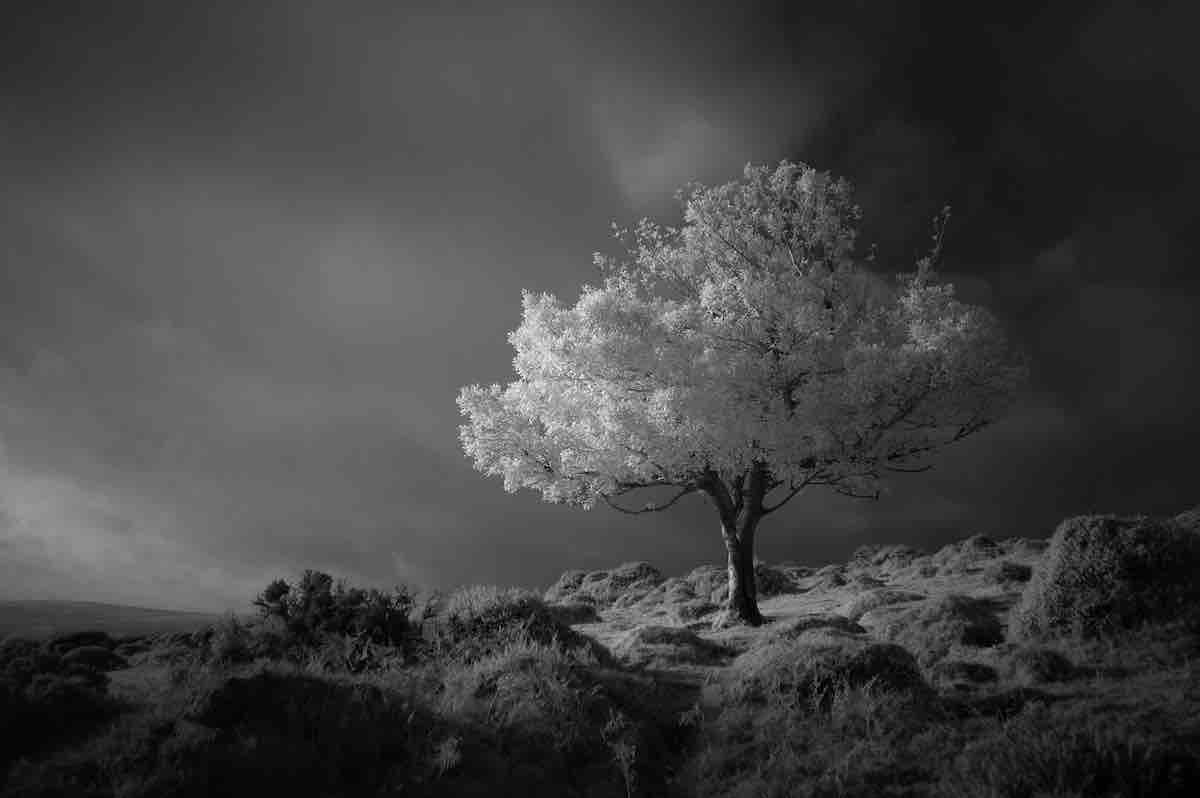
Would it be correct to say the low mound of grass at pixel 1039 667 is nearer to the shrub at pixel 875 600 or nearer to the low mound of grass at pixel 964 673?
the low mound of grass at pixel 964 673

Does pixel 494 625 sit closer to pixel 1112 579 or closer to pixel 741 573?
pixel 741 573

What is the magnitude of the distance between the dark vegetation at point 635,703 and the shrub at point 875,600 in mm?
4573

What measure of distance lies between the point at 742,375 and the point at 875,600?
7941mm

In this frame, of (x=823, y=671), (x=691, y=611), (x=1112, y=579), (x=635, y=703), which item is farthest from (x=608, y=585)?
(x=823, y=671)

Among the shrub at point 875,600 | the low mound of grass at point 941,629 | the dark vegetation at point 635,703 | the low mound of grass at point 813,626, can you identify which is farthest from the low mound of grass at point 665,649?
the shrub at point 875,600

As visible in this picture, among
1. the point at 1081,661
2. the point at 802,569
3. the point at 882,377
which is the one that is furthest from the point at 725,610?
the point at 802,569

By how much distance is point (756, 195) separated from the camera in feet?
69.4

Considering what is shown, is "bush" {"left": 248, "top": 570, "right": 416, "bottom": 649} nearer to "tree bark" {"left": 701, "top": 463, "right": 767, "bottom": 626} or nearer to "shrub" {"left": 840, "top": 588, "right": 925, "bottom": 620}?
"tree bark" {"left": 701, "top": 463, "right": 767, "bottom": 626}

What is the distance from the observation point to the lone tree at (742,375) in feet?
56.9

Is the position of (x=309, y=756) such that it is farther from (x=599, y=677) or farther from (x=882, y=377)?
(x=882, y=377)

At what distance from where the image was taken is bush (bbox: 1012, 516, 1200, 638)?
1073 cm

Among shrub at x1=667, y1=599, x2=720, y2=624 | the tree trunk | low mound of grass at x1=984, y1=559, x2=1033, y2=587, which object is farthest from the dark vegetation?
low mound of grass at x1=984, y1=559, x2=1033, y2=587

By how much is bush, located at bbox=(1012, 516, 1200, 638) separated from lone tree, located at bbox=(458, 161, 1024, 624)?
627 cm

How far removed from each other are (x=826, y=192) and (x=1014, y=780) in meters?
18.6
